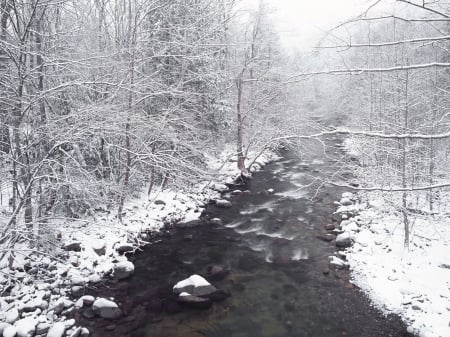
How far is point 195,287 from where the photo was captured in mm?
8039

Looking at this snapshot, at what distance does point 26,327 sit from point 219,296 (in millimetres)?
3987

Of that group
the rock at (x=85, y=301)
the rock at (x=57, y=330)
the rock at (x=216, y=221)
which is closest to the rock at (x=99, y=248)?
the rock at (x=85, y=301)

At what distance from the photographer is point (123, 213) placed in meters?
12.1

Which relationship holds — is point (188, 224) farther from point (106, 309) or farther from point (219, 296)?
point (106, 309)

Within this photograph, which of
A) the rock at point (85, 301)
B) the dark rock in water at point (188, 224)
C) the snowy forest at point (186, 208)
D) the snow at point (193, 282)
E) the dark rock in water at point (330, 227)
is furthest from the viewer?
the dark rock in water at point (188, 224)

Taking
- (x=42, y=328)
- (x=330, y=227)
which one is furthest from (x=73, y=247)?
(x=330, y=227)

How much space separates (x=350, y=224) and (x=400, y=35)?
6.23 metres

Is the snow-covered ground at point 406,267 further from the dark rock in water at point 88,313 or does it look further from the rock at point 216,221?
the dark rock in water at point 88,313

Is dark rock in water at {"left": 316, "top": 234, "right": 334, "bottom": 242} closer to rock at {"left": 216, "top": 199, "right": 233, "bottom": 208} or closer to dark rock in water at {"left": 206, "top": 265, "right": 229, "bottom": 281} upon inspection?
dark rock in water at {"left": 206, "top": 265, "right": 229, "bottom": 281}

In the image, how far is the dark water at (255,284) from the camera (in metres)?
7.03

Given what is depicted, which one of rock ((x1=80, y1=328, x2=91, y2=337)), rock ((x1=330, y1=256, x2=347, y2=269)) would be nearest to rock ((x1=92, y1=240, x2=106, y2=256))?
rock ((x1=80, y1=328, x2=91, y2=337))

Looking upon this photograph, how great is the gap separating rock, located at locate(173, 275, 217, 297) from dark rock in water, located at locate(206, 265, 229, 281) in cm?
66

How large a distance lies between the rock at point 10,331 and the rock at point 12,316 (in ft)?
0.82

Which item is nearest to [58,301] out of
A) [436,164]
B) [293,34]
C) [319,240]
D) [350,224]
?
[319,240]
